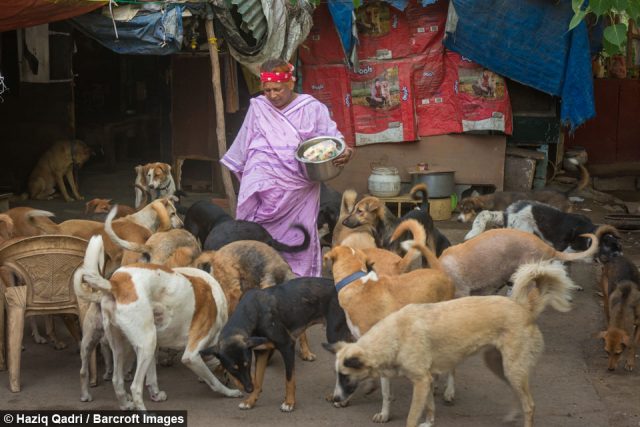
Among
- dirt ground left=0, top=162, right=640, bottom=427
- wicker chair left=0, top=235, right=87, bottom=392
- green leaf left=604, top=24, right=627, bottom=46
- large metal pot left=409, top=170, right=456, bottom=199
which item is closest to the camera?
dirt ground left=0, top=162, right=640, bottom=427

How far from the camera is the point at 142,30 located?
33.4 ft

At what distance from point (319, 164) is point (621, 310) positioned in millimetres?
2607

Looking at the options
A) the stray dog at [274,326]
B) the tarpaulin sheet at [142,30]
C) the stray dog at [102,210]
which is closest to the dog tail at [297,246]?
the stray dog at [274,326]

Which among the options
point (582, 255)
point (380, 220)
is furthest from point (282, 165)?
point (582, 255)

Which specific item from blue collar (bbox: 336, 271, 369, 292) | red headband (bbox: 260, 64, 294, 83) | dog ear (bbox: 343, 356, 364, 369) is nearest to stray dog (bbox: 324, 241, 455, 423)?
blue collar (bbox: 336, 271, 369, 292)

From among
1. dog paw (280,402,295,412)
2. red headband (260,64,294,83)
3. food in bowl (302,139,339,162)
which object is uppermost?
red headband (260,64,294,83)

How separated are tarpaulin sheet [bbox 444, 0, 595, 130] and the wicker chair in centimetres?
673

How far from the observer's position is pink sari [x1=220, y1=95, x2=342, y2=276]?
7730mm

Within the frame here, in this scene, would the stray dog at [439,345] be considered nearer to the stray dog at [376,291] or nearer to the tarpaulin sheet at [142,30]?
the stray dog at [376,291]

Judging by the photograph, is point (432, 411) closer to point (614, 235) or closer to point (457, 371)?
point (457, 371)

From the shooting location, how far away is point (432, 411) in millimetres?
5773

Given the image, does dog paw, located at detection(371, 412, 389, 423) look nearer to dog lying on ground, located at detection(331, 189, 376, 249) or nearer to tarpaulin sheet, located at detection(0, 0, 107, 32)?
dog lying on ground, located at detection(331, 189, 376, 249)

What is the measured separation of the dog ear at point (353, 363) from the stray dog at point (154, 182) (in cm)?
519

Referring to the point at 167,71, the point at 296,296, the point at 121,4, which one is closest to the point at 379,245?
the point at 296,296
